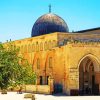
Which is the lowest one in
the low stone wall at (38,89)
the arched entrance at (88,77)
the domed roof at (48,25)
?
the low stone wall at (38,89)

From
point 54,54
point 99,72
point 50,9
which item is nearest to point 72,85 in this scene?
point 99,72

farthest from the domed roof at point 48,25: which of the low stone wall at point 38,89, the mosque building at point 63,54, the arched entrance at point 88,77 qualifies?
the low stone wall at point 38,89

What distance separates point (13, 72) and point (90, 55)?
1546 cm

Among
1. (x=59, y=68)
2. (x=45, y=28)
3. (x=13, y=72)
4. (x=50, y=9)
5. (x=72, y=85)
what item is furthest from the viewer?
(x=50, y=9)

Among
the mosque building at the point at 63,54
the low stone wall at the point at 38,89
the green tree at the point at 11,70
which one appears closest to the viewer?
the green tree at the point at 11,70

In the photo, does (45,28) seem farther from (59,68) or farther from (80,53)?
(80,53)

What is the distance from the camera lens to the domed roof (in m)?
45.7

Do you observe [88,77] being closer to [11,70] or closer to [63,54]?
[63,54]

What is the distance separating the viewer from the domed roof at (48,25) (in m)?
45.7

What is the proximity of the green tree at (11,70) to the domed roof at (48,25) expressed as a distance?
909 inches

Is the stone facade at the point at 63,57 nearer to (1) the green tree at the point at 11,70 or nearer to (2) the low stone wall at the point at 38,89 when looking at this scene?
(2) the low stone wall at the point at 38,89

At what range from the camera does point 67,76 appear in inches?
1400

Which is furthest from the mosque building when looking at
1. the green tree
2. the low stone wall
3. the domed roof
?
the green tree

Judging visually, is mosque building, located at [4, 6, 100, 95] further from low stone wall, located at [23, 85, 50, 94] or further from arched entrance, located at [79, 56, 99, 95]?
low stone wall, located at [23, 85, 50, 94]
